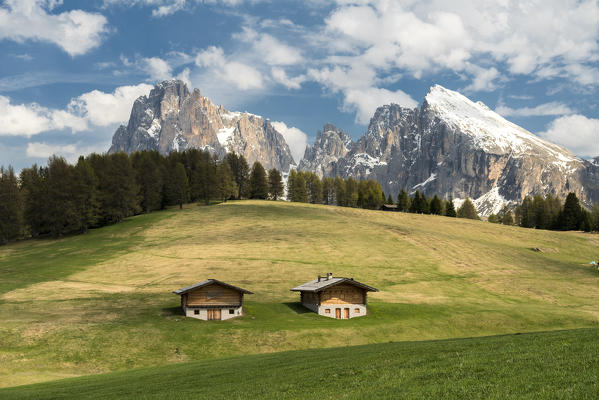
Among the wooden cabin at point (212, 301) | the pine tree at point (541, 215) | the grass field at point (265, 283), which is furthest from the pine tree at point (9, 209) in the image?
the pine tree at point (541, 215)

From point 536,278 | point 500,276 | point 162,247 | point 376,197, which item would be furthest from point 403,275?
point 376,197

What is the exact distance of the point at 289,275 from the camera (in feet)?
255

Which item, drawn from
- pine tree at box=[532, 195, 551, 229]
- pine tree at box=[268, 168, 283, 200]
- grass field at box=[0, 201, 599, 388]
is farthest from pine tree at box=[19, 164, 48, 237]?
pine tree at box=[532, 195, 551, 229]

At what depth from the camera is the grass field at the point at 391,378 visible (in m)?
15.6

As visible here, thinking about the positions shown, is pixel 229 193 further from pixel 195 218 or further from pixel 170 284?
pixel 170 284

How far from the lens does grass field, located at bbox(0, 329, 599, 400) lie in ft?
51.2

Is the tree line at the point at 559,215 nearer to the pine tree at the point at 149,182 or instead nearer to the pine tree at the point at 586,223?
→ the pine tree at the point at 586,223

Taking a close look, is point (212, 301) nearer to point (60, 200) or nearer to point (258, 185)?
point (60, 200)

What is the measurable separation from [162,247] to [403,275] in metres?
50.3

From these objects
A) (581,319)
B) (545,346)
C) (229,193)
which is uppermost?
(229,193)

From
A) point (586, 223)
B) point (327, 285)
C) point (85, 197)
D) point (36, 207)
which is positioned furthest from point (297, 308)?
point (586, 223)

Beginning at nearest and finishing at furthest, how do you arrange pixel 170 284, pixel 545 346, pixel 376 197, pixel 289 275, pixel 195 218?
1. pixel 545 346
2. pixel 170 284
3. pixel 289 275
4. pixel 195 218
5. pixel 376 197

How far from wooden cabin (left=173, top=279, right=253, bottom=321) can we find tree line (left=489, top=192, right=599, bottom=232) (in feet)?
473

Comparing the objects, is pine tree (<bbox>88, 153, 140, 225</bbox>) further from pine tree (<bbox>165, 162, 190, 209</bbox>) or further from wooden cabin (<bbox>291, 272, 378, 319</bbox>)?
wooden cabin (<bbox>291, 272, 378, 319</bbox>)
